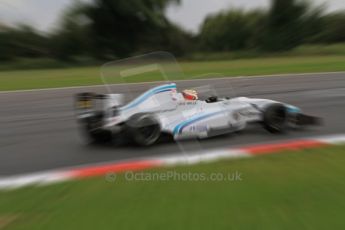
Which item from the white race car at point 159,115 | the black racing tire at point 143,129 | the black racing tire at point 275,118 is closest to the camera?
the black racing tire at point 143,129

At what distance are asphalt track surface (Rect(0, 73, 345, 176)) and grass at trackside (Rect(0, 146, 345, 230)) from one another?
142cm

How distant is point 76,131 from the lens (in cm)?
934

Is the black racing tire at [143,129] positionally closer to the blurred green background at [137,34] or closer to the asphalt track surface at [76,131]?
the asphalt track surface at [76,131]

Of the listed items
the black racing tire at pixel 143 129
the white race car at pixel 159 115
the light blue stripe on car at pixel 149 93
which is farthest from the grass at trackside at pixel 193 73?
the black racing tire at pixel 143 129

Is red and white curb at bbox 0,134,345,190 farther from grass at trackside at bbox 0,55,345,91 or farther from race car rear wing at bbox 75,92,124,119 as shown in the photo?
grass at trackside at bbox 0,55,345,91

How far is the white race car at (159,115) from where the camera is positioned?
7.46 m

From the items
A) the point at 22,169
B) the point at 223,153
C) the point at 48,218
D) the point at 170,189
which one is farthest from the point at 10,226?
the point at 223,153

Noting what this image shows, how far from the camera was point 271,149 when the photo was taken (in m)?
6.96

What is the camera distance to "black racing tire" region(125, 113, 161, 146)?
7.35 metres

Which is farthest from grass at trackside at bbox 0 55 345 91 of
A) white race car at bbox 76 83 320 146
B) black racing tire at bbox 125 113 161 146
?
black racing tire at bbox 125 113 161 146

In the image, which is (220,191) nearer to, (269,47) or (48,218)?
(48,218)

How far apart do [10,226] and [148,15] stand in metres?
39.5

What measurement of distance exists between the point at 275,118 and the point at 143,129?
215 centimetres

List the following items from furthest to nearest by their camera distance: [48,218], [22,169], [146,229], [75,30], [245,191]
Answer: [75,30], [22,169], [245,191], [48,218], [146,229]
